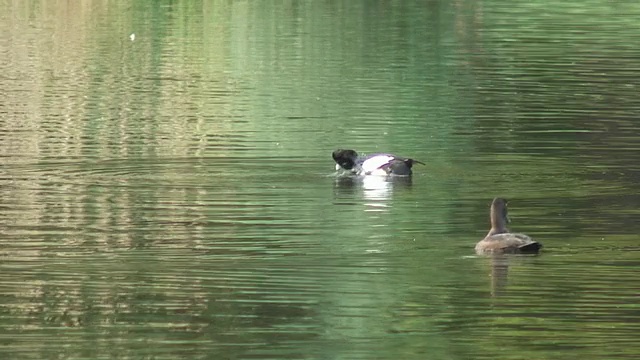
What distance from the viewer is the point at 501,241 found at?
597 inches

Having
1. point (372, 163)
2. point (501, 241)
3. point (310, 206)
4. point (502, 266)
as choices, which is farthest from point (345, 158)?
point (502, 266)

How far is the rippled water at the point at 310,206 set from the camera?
12.3 metres

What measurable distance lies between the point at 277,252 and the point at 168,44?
28.5m

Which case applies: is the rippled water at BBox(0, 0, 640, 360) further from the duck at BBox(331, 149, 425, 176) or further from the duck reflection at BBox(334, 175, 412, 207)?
A: the duck at BBox(331, 149, 425, 176)

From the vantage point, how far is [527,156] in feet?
72.2

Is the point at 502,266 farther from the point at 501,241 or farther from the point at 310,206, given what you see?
the point at 310,206

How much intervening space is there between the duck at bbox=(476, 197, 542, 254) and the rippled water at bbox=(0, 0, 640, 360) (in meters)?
0.13

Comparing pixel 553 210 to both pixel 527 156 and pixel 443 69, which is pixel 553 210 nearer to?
pixel 527 156

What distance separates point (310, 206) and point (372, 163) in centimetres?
251

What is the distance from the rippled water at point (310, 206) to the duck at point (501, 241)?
0.42 ft

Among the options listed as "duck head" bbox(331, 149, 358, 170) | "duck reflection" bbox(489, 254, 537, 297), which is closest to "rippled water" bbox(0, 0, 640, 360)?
"duck reflection" bbox(489, 254, 537, 297)

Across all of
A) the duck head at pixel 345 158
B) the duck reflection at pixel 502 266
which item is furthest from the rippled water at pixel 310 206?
the duck head at pixel 345 158

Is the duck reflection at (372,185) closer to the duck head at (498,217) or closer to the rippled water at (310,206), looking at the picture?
the rippled water at (310,206)

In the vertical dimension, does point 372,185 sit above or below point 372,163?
below
